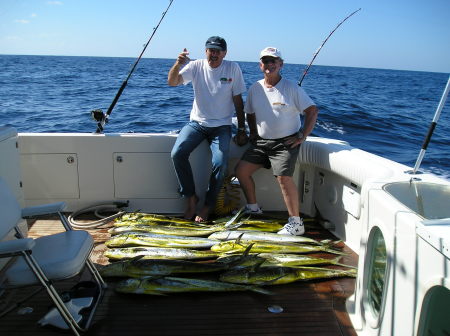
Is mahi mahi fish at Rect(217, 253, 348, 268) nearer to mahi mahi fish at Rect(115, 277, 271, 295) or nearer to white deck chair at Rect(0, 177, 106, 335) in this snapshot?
mahi mahi fish at Rect(115, 277, 271, 295)

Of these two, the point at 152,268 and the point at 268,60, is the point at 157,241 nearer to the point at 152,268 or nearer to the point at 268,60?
Result: the point at 152,268

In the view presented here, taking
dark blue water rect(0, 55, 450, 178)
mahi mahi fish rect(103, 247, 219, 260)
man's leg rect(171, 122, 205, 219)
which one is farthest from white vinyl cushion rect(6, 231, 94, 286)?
dark blue water rect(0, 55, 450, 178)

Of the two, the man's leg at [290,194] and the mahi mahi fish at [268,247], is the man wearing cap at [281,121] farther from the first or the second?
the mahi mahi fish at [268,247]

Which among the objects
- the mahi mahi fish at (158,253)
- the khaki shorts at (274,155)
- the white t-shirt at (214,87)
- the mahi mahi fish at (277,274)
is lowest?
the mahi mahi fish at (277,274)

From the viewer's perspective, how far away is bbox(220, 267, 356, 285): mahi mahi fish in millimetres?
2857

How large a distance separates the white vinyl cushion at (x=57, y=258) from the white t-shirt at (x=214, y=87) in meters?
1.91

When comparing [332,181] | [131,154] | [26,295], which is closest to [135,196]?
[131,154]

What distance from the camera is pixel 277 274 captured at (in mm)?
2906

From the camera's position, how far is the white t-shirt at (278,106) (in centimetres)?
373

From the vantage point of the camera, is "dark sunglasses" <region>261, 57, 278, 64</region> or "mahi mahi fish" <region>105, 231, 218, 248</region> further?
"dark sunglasses" <region>261, 57, 278, 64</region>

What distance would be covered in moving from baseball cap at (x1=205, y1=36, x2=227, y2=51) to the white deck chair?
80.9 inches

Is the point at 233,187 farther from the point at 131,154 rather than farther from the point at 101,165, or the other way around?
the point at 101,165

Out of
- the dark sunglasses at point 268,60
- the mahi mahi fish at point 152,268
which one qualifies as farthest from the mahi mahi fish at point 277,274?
the dark sunglasses at point 268,60

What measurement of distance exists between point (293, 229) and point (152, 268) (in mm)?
1366
